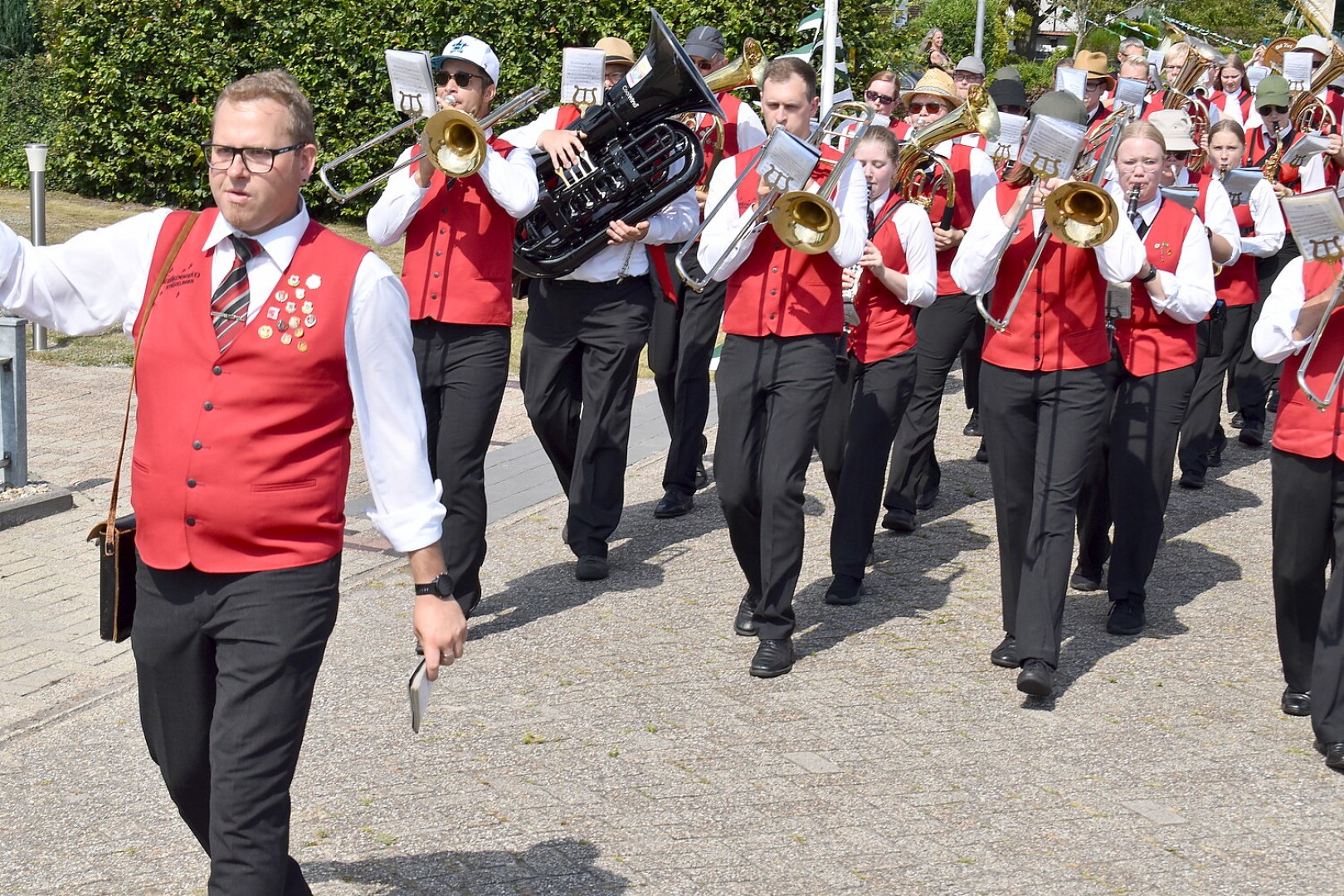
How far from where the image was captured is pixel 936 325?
803 centimetres

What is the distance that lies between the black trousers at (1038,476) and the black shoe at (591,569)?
1.68 m

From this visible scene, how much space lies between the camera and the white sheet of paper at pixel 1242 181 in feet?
27.9

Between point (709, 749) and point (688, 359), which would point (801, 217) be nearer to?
point (709, 749)

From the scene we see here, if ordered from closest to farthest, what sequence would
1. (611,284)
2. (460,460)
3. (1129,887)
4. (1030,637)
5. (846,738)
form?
(1129,887) < (846,738) < (1030,637) < (460,460) < (611,284)

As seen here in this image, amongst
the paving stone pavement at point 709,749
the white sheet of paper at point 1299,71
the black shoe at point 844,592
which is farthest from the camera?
the white sheet of paper at point 1299,71

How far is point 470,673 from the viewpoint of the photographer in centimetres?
568

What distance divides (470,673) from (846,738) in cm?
130

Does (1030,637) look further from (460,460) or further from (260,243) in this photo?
(260,243)

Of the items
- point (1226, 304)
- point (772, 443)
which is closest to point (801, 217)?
Answer: point (772, 443)

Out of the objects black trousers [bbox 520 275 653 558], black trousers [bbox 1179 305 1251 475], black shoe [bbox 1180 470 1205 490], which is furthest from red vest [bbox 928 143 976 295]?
A: black trousers [bbox 520 275 653 558]

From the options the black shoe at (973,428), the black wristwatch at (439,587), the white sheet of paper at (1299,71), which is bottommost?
the black shoe at (973,428)


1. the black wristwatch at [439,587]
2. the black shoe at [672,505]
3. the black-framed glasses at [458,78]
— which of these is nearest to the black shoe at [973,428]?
the black shoe at [672,505]

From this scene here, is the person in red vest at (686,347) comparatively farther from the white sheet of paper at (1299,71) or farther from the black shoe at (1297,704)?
the white sheet of paper at (1299,71)

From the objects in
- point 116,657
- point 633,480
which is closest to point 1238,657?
point 633,480
